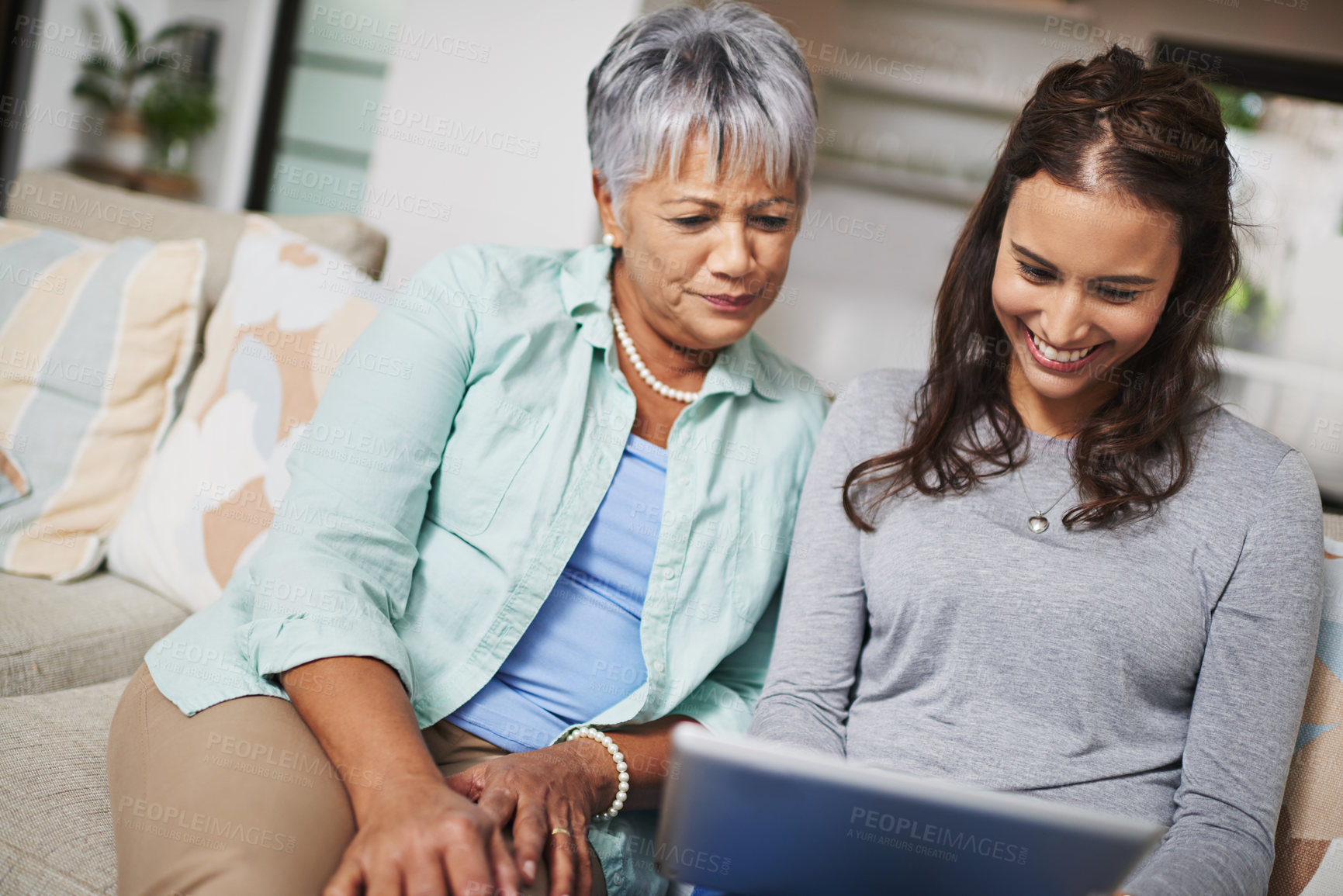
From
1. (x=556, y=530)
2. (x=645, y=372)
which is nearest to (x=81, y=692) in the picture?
(x=556, y=530)

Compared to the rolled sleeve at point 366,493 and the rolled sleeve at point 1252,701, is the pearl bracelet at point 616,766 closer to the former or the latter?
the rolled sleeve at point 366,493

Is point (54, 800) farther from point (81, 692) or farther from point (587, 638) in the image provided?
point (587, 638)

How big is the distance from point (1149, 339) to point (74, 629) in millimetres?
1469

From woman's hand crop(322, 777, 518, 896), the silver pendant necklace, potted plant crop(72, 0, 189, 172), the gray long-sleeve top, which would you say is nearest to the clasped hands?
woman's hand crop(322, 777, 518, 896)

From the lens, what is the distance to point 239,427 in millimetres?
1529

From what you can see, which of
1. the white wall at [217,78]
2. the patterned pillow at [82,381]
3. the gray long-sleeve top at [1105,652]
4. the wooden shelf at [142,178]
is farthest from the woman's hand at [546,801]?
the wooden shelf at [142,178]

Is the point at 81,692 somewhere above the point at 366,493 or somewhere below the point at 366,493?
below

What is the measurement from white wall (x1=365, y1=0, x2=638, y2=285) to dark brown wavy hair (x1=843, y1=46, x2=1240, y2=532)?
1969 millimetres

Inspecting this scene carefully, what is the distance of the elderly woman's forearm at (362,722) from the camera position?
0.92m

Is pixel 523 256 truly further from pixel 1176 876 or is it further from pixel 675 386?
pixel 1176 876

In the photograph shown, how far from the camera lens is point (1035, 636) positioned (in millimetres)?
1057

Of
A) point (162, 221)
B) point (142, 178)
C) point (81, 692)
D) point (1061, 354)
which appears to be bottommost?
point (81, 692)

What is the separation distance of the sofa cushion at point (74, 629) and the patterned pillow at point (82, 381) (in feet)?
0.22

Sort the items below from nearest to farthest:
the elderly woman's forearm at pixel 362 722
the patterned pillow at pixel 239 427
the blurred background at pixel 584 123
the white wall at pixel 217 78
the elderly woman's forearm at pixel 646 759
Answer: the elderly woman's forearm at pixel 362 722 → the elderly woman's forearm at pixel 646 759 → the patterned pillow at pixel 239 427 → the blurred background at pixel 584 123 → the white wall at pixel 217 78
